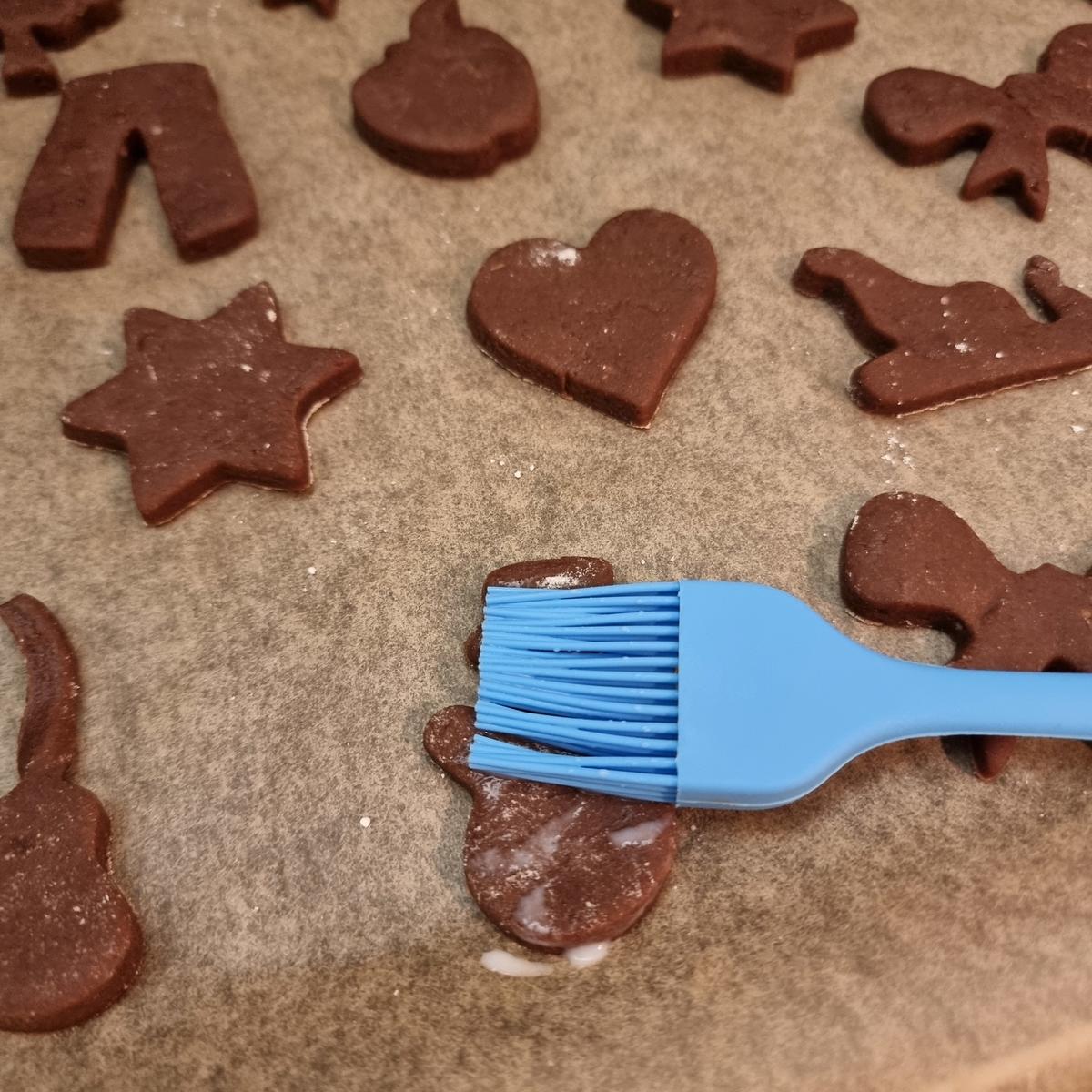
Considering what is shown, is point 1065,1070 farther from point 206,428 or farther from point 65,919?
point 206,428

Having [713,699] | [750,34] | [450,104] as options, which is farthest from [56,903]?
[750,34]

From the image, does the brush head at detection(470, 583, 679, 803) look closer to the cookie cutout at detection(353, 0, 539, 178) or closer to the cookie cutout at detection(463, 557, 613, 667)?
the cookie cutout at detection(463, 557, 613, 667)

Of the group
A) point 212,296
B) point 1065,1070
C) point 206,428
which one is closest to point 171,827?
point 206,428

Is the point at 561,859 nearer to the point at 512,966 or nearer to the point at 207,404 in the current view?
the point at 512,966

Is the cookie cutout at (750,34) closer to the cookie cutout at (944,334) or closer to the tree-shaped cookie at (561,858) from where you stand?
the cookie cutout at (944,334)

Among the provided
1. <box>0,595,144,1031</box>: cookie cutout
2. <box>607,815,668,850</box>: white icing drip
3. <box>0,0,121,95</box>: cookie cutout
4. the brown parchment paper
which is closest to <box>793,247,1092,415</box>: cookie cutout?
the brown parchment paper
